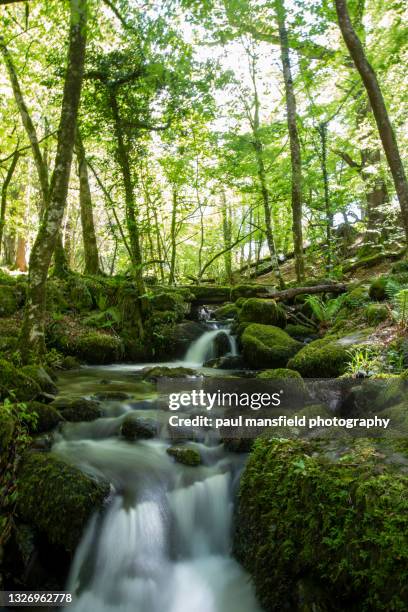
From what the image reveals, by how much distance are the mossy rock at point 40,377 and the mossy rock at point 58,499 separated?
2.49 m

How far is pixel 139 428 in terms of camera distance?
5277 millimetres

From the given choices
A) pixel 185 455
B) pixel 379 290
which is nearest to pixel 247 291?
pixel 379 290

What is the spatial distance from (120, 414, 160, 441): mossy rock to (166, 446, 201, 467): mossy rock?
0.51m

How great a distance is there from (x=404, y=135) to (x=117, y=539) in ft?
52.9

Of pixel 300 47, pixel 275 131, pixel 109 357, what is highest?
pixel 300 47

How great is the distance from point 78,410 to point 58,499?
2040 millimetres

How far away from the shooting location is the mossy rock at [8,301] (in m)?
10.6

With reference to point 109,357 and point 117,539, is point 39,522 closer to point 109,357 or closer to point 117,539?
point 117,539

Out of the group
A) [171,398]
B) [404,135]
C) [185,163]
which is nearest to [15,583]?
[171,398]

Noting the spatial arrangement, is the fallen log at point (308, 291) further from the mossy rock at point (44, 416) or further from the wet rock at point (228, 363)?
the mossy rock at point (44, 416)

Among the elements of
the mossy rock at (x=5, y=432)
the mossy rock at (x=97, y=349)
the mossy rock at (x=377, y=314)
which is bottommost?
the mossy rock at (x=5, y=432)

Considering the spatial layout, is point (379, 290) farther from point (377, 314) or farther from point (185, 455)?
point (185, 455)

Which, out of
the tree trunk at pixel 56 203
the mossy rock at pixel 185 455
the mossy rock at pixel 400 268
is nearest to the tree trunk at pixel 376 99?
the mossy rock at pixel 400 268

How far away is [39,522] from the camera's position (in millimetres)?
3576
